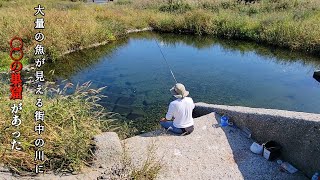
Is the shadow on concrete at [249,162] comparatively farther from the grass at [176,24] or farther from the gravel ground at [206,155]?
the grass at [176,24]

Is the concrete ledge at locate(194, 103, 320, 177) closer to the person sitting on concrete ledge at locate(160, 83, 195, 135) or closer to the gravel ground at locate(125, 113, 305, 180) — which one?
the gravel ground at locate(125, 113, 305, 180)

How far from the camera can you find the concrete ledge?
4688 mm

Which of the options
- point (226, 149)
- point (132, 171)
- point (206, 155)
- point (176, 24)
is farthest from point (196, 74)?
point (176, 24)

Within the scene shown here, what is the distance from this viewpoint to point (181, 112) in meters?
5.63

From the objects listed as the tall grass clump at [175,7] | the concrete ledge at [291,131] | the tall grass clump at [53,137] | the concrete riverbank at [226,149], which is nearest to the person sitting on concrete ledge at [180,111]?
the concrete riverbank at [226,149]

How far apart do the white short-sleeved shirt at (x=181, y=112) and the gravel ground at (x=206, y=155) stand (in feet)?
0.90

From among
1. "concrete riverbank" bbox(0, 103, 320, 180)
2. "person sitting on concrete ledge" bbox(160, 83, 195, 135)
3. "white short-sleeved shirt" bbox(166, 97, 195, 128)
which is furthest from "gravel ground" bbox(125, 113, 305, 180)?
"white short-sleeved shirt" bbox(166, 97, 195, 128)

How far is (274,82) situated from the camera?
10.7 m

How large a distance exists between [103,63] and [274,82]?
6.82m

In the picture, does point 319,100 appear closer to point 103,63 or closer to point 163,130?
point 163,130

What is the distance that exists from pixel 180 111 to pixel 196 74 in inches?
236

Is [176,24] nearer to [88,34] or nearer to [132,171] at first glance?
[88,34]

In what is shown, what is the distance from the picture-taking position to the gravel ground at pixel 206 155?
481 cm

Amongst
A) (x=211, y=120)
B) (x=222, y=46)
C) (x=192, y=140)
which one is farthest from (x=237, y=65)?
(x=192, y=140)
